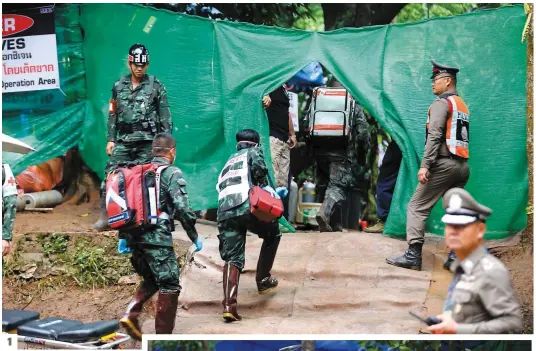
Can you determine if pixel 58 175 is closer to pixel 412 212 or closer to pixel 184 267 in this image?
pixel 184 267

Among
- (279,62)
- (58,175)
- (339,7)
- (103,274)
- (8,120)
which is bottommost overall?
(103,274)

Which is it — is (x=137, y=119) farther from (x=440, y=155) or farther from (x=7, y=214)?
(x=440, y=155)

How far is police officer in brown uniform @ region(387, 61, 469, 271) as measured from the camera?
6754 mm

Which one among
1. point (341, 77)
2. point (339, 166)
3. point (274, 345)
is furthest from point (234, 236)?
point (339, 166)

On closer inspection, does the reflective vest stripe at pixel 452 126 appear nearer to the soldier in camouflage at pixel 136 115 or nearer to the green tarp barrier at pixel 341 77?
the green tarp barrier at pixel 341 77

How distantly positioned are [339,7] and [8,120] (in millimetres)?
5144

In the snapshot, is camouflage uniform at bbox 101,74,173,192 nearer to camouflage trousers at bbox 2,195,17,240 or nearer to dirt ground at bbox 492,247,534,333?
camouflage trousers at bbox 2,195,17,240

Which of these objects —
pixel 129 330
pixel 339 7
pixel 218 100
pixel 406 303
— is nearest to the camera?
pixel 129 330

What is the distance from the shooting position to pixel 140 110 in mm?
7473

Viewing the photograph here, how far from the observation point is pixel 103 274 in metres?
7.61

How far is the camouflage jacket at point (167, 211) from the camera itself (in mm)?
5879

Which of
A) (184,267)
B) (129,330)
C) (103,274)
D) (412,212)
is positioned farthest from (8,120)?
(412,212)

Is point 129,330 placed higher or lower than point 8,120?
lower

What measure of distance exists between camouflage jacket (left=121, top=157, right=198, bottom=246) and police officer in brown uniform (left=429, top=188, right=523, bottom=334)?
241cm
